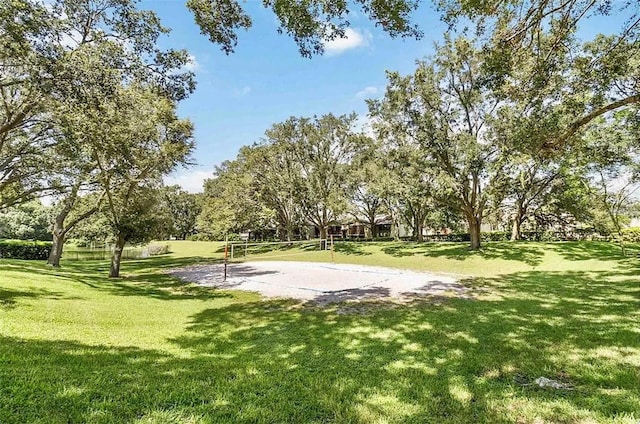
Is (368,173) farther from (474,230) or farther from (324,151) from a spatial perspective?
(474,230)

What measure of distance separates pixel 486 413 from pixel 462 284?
25.4ft

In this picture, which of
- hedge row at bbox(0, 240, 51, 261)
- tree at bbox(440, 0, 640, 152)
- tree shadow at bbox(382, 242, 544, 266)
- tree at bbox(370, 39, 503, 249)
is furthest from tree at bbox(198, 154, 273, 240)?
tree at bbox(440, 0, 640, 152)

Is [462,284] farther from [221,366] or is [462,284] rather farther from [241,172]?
[241,172]

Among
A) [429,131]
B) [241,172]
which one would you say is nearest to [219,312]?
[429,131]

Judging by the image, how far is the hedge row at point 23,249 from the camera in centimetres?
2019

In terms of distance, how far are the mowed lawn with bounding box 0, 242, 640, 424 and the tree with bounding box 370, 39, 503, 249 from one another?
9.45m

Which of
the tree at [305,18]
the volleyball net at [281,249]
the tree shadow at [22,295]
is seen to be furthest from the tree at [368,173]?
the tree shadow at [22,295]

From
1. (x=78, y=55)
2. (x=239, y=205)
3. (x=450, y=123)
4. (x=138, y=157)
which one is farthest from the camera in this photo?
(x=239, y=205)

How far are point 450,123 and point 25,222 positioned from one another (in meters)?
44.2

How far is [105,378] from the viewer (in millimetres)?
3107

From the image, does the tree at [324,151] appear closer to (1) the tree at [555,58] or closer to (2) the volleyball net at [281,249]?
(2) the volleyball net at [281,249]

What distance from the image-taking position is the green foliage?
35.2m

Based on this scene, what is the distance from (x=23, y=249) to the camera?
2084cm

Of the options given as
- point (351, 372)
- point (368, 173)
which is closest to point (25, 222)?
point (368, 173)
